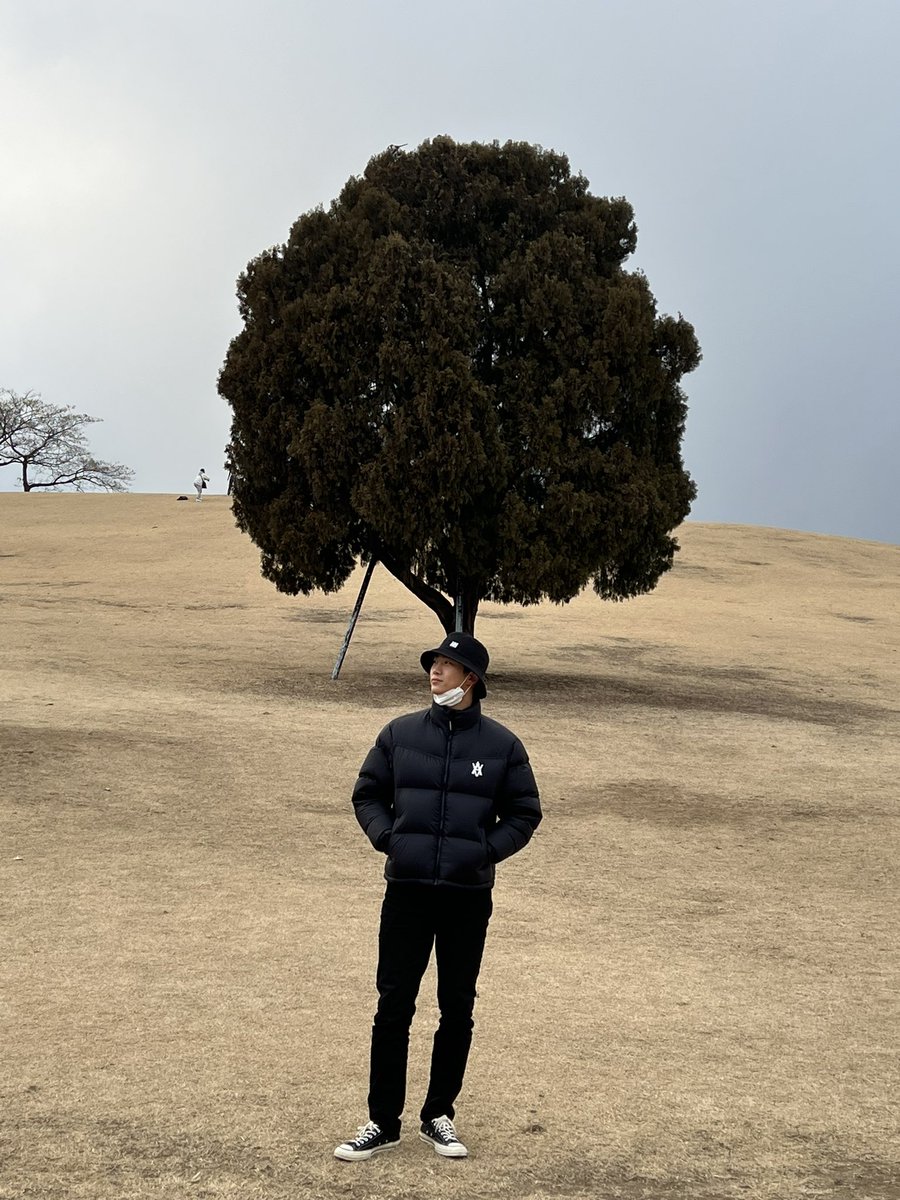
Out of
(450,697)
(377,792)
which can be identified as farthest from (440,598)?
(450,697)

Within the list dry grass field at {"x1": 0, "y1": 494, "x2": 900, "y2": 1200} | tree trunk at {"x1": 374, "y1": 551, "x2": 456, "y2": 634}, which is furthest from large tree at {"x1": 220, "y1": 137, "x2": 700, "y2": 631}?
dry grass field at {"x1": 0, "y1": 494, "x2": 900, "y2": 1200}

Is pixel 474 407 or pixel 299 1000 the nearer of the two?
pixel 299 1000

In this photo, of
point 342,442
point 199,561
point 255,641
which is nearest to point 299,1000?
point 342,442

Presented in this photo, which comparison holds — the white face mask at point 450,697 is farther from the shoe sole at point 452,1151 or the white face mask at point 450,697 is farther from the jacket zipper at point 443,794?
the shoe sole at point 452,1151

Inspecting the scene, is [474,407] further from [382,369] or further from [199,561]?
[199,561]

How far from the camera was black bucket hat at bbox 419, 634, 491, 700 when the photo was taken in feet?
17.6

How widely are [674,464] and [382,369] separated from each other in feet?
17.5

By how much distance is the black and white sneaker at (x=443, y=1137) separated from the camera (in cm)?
525

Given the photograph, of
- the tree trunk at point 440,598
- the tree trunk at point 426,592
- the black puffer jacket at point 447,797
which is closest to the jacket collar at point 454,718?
the black puffer jacket at point 447,797

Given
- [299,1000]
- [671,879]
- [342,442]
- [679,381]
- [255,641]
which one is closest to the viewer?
[299,1000]

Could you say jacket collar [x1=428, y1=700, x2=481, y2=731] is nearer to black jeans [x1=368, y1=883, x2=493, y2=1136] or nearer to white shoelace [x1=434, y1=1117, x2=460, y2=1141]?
black jeans [x1=368, y1=883, x2=493, y2=1136]

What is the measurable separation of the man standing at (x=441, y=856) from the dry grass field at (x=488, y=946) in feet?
0.90

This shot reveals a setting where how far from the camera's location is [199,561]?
128 ft

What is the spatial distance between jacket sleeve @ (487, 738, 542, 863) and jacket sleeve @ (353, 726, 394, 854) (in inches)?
16.8
